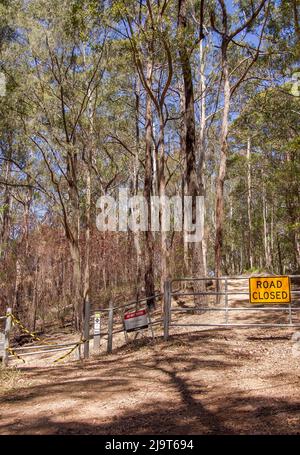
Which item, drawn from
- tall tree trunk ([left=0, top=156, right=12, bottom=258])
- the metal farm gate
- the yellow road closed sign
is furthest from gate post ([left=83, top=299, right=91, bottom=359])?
tall tree trunk ([left=0, top=156, right=12, bottom=258])

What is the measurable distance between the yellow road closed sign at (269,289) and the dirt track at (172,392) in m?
0.79

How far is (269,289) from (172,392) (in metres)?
3.68

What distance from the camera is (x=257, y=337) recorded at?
8797 millimetres

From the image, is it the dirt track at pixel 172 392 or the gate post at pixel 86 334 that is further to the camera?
the gate post at pixel 86 334

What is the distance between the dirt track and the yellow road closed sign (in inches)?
31.2

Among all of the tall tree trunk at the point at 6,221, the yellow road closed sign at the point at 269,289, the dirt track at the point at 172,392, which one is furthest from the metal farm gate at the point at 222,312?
the tall tree trunk at the point at 6,221

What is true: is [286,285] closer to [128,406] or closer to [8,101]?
[128,406]

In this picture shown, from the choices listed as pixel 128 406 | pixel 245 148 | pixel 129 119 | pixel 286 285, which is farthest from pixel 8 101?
pixel 245 148

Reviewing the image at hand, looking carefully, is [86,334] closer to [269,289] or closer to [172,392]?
[269,289]

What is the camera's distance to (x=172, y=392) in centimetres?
575

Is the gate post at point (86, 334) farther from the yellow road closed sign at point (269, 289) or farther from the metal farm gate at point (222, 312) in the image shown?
the yellow road closed sign at point (269, 289)

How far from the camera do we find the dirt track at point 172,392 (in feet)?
14.5

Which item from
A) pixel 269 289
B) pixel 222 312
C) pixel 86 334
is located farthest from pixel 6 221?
pixel 269 289

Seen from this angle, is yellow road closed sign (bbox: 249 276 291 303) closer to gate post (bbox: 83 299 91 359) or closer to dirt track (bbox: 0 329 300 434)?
dirt track (bbox: 0 329 300 434)
